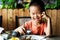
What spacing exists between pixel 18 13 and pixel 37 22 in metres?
0.14

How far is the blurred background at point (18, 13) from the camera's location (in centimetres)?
119

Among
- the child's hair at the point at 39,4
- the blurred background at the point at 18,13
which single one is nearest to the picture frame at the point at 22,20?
the blurred background at the point at 18,13

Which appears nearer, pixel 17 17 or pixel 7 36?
pixel 7 36

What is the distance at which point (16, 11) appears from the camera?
1.22 m

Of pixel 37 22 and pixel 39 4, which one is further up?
pixel 39 4

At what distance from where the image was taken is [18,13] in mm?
1227

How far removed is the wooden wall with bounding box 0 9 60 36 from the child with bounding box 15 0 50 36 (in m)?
0.04

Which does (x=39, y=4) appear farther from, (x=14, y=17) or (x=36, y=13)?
(x=14, y=17)

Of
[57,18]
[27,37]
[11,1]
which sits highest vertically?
[11,1]

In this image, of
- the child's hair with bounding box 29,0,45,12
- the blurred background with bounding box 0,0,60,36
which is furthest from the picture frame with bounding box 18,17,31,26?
the child's hair with bounding box 29,0,45,12

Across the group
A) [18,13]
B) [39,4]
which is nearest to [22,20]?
[18,13]

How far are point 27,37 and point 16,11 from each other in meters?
0.19

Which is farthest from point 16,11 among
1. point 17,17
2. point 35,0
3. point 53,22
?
point 53,22

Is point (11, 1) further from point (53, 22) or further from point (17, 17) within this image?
point (53, 22)
